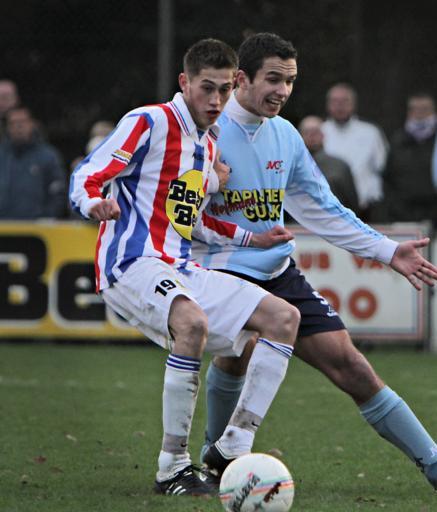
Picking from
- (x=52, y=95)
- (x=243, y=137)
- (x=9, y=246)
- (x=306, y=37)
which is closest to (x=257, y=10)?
(x=306, y=37)

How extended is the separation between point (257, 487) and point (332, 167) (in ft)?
23.9

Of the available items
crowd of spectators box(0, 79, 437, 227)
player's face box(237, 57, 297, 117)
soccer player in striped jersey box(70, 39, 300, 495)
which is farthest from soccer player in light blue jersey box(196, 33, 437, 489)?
crowd of spectators box(0, 79, 437, 227)

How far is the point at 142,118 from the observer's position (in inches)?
242

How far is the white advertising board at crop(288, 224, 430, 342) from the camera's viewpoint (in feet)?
42.1

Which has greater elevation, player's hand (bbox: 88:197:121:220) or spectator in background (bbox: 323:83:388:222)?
player's hand (bbox: 88:197:121:220)

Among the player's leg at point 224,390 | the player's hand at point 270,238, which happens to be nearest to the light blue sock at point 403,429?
the player's leg at point 224,390

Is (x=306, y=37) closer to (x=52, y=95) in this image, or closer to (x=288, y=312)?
(x=52, y=95)

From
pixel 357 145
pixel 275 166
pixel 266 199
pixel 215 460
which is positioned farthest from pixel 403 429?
pixel 357 145

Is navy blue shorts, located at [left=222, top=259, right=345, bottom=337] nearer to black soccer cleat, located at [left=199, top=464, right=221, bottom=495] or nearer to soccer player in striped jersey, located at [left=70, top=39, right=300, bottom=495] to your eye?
soccer player in striped jersey, located at [left=70, top=39, right=300, bottom=495]

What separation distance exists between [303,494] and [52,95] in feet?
28.3

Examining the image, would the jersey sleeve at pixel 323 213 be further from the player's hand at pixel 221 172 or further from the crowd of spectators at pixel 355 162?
the crowd of spectators at pixel 355 162

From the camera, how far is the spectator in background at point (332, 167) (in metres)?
12.4

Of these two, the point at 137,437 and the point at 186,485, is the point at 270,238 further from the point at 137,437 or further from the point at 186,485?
the point at 137,437

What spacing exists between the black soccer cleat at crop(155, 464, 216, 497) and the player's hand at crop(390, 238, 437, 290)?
1.36 metres
